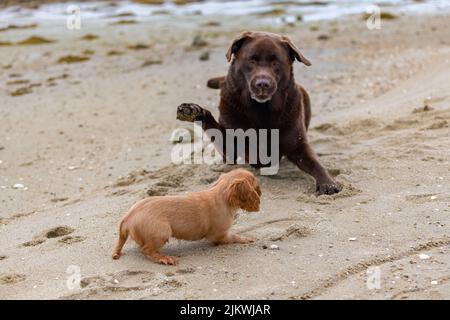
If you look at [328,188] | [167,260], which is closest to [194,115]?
[328,188]

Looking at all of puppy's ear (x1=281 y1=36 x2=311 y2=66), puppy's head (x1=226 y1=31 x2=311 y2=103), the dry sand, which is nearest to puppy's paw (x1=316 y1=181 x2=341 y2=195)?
the dry sand

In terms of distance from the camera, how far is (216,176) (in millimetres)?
7117

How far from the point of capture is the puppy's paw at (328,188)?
6.38 meters

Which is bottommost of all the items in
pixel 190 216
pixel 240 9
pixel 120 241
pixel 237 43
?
pixel 120 241

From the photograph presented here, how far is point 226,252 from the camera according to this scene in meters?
5.10

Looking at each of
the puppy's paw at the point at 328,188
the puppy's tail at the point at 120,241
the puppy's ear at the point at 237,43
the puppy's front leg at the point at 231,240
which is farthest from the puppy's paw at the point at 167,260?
the puppy's ear at the point at 237,43

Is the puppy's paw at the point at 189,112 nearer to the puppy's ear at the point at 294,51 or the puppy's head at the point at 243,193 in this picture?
the puppy's ear at the point at 294,51

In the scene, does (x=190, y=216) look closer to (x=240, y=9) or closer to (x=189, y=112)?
(x=189, y=112)

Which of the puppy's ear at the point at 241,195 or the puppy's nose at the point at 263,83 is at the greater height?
the puppy's nose at the point at 263,83

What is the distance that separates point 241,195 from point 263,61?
190cm

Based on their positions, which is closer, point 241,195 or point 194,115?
point 241,195

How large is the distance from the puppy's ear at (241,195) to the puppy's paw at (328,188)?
1.33 metres
